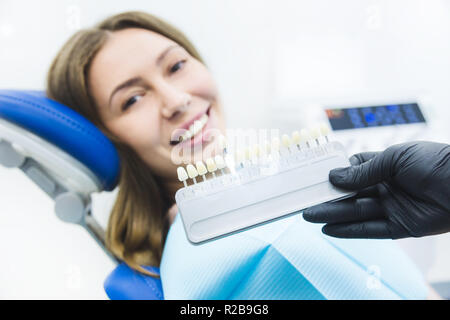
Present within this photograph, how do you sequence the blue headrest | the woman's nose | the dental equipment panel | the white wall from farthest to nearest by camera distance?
1. the white wall
2. the woman's nose
3. the blue headrest
4. the dental equipment panel

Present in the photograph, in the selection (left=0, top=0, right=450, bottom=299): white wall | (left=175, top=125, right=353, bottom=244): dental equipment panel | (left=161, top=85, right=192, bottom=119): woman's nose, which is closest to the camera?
(left=175, top=125, right=353, bottom=244): dental equipment panel

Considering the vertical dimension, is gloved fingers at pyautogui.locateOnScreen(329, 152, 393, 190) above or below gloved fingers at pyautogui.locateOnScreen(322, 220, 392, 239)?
above

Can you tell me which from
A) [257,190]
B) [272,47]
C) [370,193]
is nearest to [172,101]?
[257,190]

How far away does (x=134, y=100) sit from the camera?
28.2 inches

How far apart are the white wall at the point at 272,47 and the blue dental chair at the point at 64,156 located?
0.31 metres

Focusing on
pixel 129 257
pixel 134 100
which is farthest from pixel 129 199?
pixel 134 100

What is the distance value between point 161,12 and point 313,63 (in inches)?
22.7

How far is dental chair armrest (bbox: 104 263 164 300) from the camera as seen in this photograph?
62 centimetres

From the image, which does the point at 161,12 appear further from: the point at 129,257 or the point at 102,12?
the point at 129,257

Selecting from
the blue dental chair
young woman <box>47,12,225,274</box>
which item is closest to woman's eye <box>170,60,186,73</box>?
young woman <box>47,12,225,274</box>

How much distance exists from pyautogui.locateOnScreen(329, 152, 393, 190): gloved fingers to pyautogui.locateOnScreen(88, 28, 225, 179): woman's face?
1.10 feet

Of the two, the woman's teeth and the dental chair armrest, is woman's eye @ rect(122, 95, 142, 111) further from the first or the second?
the dental chair armrest

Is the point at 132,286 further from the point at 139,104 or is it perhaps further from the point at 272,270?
the point at 139,104

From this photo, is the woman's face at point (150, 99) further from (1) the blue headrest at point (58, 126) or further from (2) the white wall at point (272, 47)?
(2) the white wall at point (272, 47)
